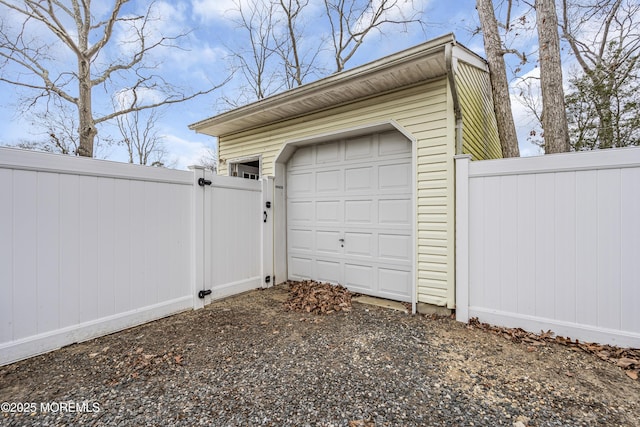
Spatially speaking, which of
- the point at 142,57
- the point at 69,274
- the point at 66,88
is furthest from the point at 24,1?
the point at 69,274

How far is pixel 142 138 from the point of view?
17.1 meters

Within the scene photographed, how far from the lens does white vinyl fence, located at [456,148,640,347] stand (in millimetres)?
2695

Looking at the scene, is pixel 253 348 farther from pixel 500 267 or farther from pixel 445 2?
pixel 445 2

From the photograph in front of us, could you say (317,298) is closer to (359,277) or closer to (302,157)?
(359,277)

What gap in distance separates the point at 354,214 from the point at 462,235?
1.69m

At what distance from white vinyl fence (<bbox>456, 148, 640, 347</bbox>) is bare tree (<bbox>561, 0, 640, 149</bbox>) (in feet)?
17.5

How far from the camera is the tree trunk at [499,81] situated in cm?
530

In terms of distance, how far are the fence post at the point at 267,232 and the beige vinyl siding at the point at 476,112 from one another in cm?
321

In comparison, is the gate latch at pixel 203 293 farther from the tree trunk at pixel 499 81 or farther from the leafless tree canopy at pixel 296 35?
the leafless tree canopy at pixel 296 35

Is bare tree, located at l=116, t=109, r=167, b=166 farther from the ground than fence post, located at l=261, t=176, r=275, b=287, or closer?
farther from the ground

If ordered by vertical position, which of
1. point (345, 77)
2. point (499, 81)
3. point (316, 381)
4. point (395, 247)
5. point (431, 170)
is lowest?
point (316, 381)

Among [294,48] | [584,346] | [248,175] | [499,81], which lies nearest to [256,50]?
[294,48]

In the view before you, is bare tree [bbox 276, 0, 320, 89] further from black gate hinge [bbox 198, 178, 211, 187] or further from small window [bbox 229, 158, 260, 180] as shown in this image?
black gate hinge [bbox 198, 178, 211, 187]

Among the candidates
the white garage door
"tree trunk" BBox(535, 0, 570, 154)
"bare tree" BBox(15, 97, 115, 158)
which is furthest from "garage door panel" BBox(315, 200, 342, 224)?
"bare tree" BBox(15, 97, 115, 158)
